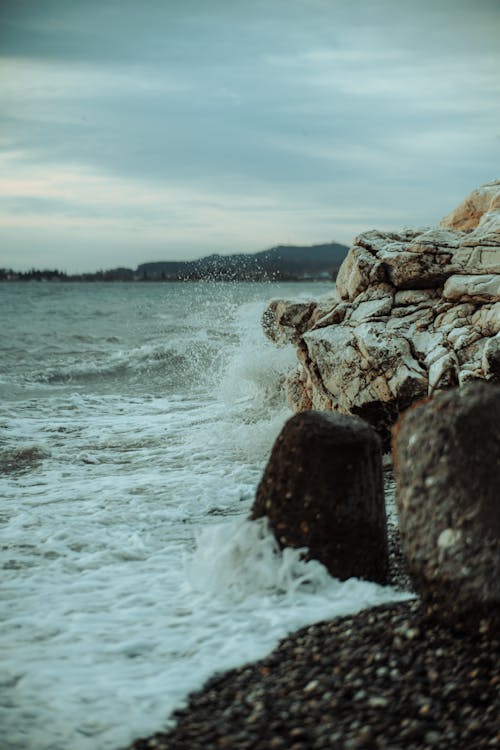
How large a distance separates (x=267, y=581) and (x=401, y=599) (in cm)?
95

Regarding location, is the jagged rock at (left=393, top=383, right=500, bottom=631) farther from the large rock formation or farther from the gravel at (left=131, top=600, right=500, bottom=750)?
the large rock formation

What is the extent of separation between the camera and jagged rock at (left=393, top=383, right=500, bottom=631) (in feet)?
12.6

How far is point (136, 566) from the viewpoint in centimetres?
572

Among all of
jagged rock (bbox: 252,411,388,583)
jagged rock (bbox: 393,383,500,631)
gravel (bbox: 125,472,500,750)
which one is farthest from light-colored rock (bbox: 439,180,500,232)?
gravel (bbox: 125,472,500,750)

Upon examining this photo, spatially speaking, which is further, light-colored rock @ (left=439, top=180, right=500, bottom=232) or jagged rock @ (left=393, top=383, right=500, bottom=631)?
light-colored rock @ (left=439, top=180, right=500, bottom=232)

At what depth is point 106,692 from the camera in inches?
152

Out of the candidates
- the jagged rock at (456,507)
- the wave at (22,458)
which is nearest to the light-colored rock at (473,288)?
the jagged rock at (456,507)

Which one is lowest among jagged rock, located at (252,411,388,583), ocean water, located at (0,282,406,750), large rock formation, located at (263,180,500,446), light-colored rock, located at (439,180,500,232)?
ocean water, located at (0,282,406,750)

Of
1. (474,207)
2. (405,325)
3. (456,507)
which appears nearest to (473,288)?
(405,325)

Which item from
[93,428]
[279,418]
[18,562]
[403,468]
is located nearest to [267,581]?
[403,468]

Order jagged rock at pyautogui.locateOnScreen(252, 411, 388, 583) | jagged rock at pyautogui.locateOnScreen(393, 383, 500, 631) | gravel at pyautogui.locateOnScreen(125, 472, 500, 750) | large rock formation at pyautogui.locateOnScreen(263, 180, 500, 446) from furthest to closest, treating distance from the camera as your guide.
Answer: large rock formation at pyautogui.locateOnScreen(263, 180, 500, 446) < jagged rock at pyautogui.locateOnScreen(252, 411, 388, 583) < jagged rock at pyautogui.locateOnScreen(393, 383, 500, 631) < gravel at pyautogui.locateOnScreen(125, 472, 500, 750)

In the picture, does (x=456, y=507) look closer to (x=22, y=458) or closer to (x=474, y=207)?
(x=22, y=458)

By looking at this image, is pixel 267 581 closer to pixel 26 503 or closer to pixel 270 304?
pixel 26 503

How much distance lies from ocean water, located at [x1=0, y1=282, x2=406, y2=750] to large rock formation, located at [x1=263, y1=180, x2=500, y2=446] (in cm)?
163
